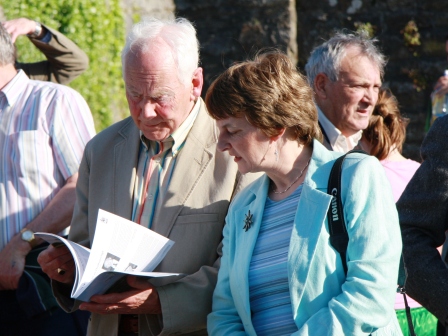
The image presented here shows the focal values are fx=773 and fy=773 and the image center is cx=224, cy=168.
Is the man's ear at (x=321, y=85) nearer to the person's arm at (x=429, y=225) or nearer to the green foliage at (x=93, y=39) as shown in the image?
the person's arm at (x=429, y=225)

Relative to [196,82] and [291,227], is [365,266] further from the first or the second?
[196,82]

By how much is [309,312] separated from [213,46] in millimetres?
4617

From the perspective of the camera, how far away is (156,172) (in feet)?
9.94

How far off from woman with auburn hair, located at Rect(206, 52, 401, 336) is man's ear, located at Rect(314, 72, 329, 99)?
1.38 m

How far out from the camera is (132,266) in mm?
2627

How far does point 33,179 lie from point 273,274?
67.2 inches

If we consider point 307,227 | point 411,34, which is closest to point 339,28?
point 411,34

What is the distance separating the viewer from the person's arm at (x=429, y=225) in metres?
2.44

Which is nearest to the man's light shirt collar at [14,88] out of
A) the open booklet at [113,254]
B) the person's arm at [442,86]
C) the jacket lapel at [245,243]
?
the open booklet at [113,254]

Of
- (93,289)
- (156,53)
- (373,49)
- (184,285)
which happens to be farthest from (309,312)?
(373,49)

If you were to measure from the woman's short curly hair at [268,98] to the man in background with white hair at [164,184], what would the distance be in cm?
35

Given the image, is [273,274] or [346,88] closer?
[273,274]

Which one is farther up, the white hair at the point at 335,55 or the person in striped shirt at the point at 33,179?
the white hair at the point at 335,55

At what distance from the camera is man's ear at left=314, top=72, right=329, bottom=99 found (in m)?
4.04
